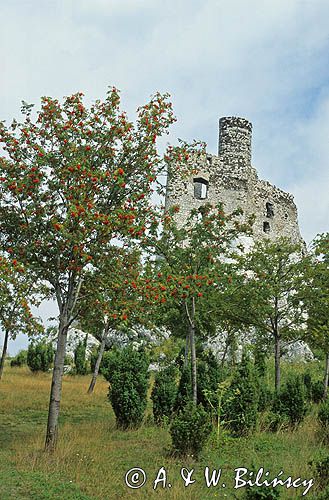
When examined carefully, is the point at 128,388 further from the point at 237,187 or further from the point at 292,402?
the point at 237,187

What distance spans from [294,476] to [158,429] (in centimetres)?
494

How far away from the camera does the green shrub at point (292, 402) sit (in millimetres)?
12008

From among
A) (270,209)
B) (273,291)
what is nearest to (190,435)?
(273,291)

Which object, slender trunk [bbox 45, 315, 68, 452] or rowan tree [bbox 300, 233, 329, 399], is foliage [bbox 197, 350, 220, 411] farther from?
slender trunk [bbox 45, 315, 68, 452]

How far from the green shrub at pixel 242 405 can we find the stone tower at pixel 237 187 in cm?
2014

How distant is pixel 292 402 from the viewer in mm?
12070

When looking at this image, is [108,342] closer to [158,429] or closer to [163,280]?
[158,429]

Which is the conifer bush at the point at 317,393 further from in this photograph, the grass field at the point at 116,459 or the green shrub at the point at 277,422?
the green shrub at the point at 277,422

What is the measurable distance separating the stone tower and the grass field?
20.2 meters

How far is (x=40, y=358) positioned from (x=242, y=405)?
15.8 m

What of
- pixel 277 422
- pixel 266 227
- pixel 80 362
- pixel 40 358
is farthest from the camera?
pixel 266 227

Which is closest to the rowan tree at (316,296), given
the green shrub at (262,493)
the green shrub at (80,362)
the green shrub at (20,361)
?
the green shrub at (262,493)

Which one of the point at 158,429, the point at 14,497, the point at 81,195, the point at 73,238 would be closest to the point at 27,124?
the point at 81,195

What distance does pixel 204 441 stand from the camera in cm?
869
